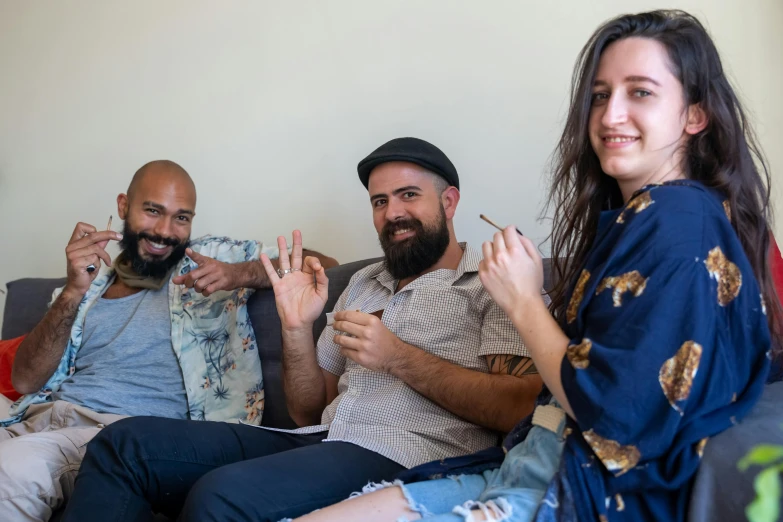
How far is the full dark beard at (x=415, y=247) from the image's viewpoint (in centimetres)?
182

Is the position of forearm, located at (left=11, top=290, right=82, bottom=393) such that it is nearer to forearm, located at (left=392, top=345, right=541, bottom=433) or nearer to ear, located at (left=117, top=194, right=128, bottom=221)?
ear, located at (left=117, top=194, right=128, bottom=221)

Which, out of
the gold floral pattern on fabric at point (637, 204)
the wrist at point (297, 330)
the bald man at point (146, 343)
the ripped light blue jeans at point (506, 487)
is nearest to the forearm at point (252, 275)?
the bald man at point (146, 343)

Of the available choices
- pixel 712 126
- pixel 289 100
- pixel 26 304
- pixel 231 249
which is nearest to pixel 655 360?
pixel 712 126

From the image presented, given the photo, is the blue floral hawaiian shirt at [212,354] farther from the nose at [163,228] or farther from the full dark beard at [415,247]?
the full dark beard at [415,247]

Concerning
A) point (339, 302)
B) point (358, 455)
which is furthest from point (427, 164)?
point (358, 455)

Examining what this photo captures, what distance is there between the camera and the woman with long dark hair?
94 cm

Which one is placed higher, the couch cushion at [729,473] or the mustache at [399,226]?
the mustache at [399,226]

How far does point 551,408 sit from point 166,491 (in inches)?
34.1

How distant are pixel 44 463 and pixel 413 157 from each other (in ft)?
3.80

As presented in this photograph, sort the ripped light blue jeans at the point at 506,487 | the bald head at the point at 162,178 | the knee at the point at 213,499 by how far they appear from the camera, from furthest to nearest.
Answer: the bald head at the point at 162,178 → the knee at the point at 213,499 → the ripped light blue jeans at the point at 506,487

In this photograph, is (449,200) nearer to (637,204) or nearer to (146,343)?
(637,204)

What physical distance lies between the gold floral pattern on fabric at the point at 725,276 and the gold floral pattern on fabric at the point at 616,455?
25cm

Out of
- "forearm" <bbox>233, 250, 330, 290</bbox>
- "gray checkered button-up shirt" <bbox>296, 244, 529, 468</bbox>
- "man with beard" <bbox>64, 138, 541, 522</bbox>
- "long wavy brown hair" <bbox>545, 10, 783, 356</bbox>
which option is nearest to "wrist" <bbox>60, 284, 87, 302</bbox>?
"forearm" <bbox>233, 250, 330, 290</bbox>

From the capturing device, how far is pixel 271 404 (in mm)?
2113
